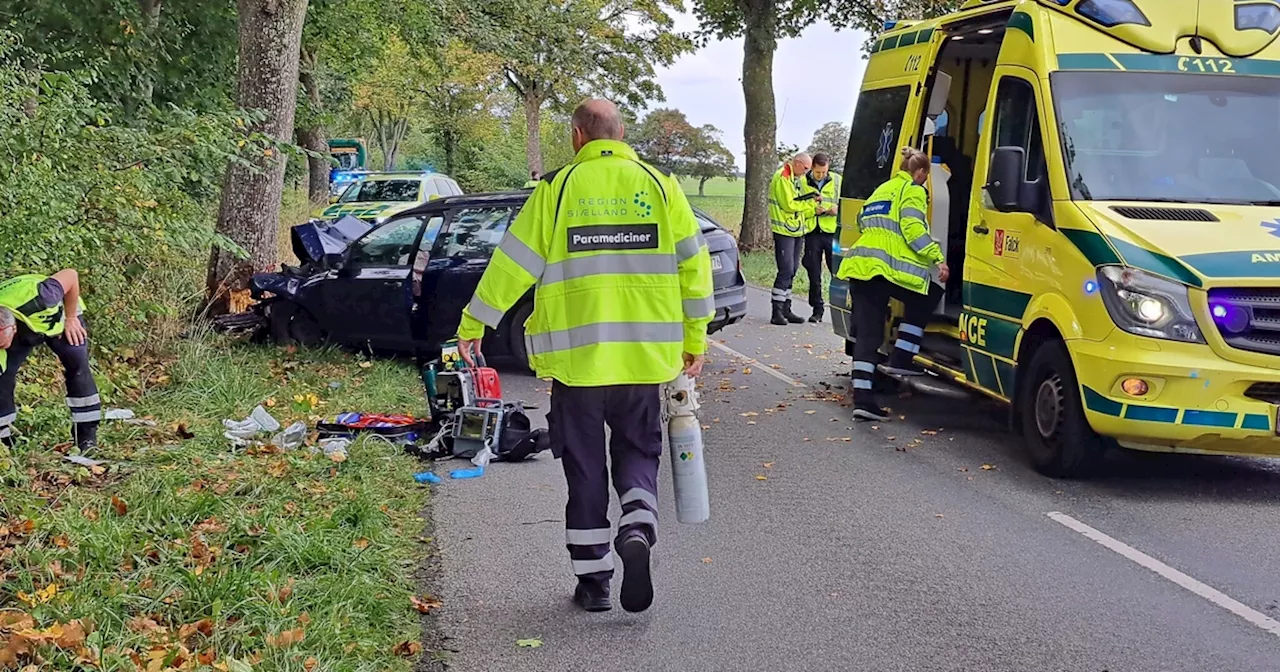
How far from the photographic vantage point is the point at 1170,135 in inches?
279

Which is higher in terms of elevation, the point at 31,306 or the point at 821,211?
the point at 821,211

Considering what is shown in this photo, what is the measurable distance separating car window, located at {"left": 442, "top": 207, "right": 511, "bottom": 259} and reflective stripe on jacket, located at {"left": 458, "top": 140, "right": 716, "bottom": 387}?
6282 mm

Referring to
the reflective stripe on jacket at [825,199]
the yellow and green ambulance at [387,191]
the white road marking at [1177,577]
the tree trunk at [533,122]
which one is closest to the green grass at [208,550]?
the white road marking at [1177,577]

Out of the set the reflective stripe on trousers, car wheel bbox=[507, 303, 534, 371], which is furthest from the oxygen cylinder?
car wheel bbox=[507, 303, 534, 371]

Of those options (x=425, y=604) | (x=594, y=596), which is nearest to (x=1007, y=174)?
(x=594, y=596)

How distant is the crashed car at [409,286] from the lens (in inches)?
428

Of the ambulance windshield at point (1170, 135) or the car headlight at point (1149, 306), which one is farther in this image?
the ambulance windshield at point (1170, 135)

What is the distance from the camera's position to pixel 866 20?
23.6 meters

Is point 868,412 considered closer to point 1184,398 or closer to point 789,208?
point 1184,398

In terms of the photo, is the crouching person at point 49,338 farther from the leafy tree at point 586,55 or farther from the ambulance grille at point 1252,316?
A: the leafy tree at point 586,55

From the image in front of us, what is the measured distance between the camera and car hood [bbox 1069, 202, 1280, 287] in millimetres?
6121

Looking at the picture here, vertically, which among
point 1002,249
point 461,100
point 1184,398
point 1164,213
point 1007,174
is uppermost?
point 461,100

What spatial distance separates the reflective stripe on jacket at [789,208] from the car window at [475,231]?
387 cm

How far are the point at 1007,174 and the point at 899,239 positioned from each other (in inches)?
55.8
